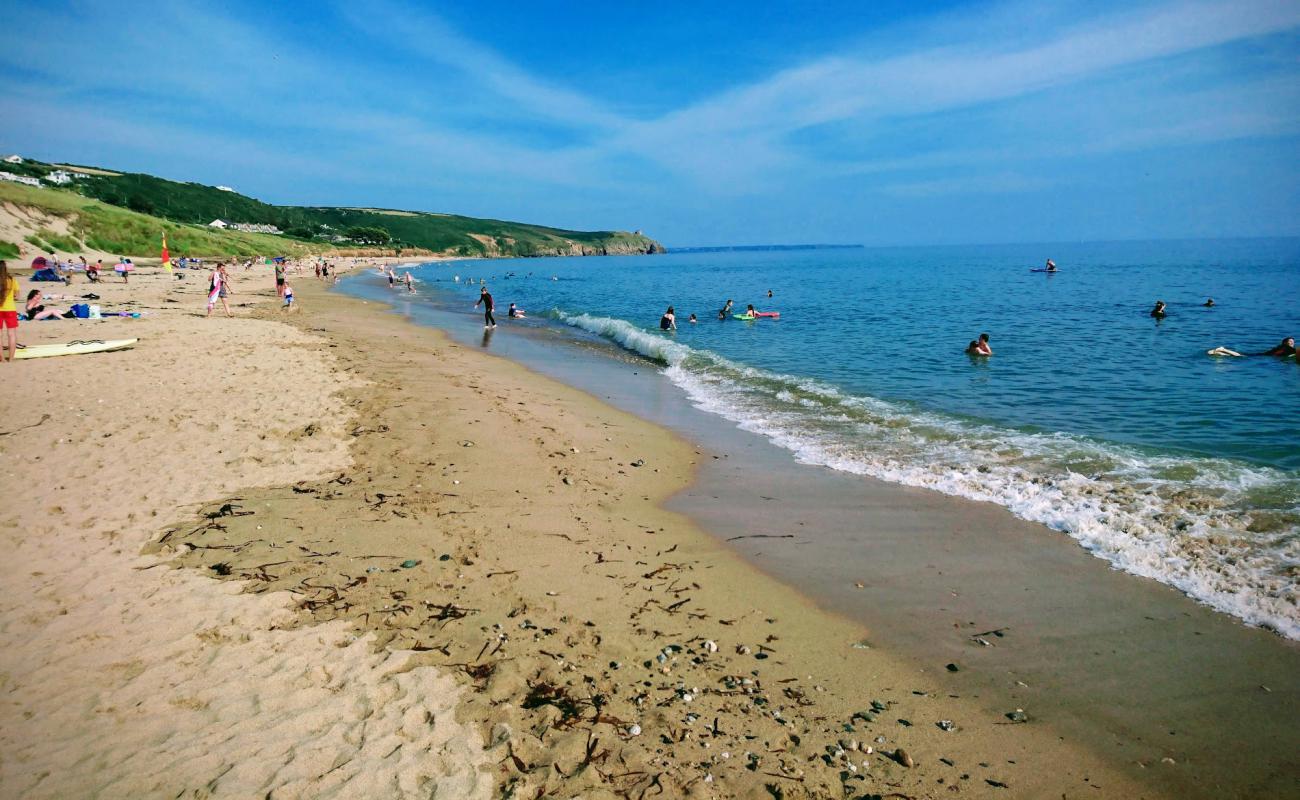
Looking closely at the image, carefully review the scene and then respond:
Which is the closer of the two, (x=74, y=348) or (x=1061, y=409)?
(x=1061, y=409)

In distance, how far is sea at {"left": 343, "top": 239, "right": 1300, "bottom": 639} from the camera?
7.43 meters

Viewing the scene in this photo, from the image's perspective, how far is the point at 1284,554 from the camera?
691cm

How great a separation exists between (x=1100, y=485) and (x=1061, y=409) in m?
6.04

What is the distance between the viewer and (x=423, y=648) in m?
4.68

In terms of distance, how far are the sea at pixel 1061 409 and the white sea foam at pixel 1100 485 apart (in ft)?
0.11

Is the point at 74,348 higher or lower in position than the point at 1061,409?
lower

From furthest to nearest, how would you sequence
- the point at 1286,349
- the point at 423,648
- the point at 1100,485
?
the point at 1286,349 < the point at 1100,485 < the point at 423,648

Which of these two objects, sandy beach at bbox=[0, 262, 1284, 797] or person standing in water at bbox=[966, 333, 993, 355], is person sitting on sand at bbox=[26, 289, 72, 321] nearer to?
sandy beach at bbox=[0, 262, 1284, 797]

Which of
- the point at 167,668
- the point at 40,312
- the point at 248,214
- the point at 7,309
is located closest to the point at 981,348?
the point at 167,668

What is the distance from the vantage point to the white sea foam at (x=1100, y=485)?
6.55 metres

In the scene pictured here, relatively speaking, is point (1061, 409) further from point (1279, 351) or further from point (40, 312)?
point (40, 312)

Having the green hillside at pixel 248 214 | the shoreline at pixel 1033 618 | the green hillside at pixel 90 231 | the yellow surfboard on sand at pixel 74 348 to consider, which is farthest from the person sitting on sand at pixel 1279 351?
the green hillside at pixel 248 214

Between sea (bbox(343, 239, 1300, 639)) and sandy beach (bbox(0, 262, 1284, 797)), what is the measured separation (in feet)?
13.6

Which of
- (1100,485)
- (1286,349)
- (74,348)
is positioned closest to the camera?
(1100,485)
